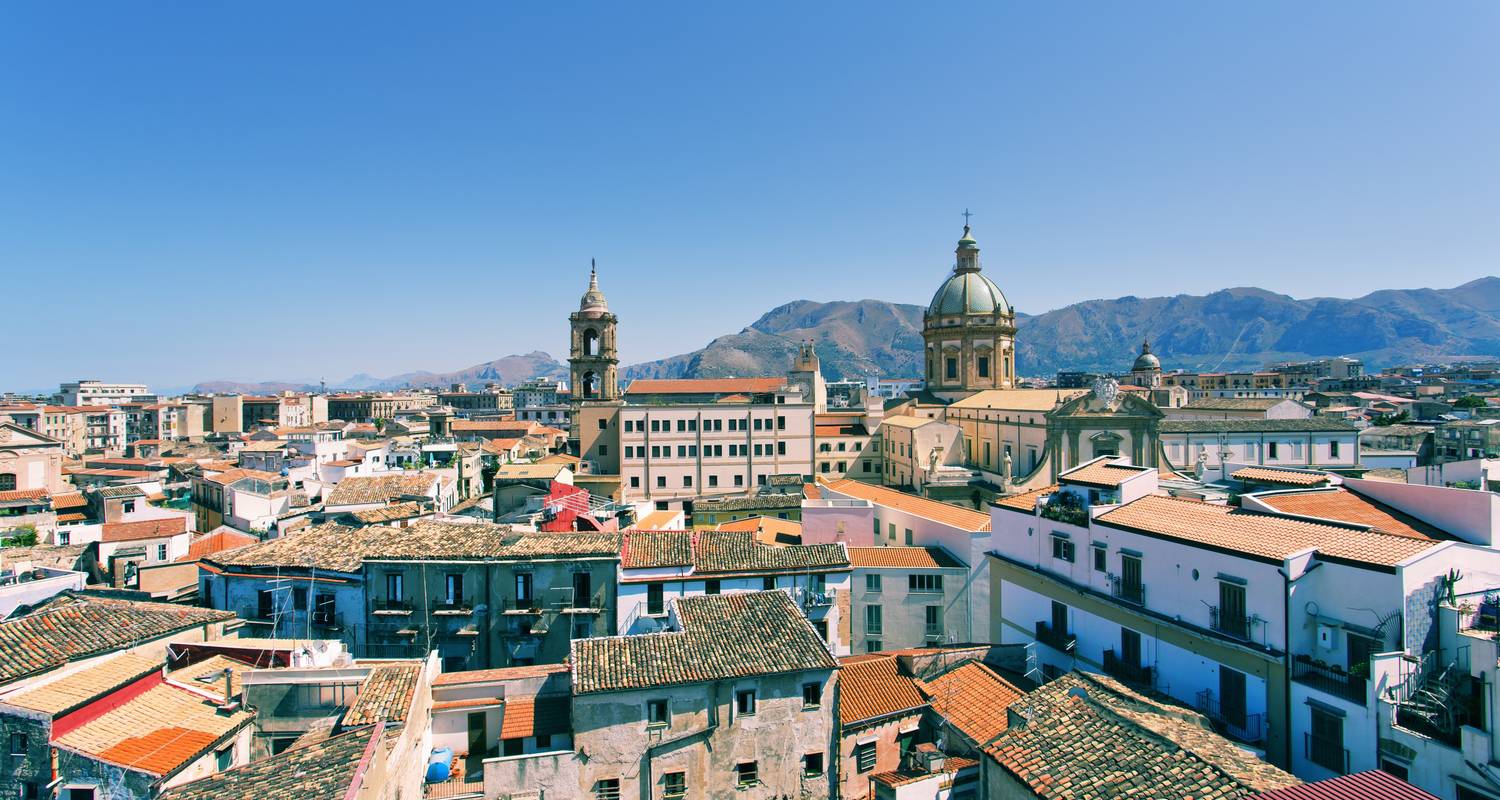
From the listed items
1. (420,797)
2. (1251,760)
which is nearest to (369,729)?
(420,797)

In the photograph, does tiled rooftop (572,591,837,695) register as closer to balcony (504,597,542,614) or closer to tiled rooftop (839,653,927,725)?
tiled rooftop (839,653,927,725)

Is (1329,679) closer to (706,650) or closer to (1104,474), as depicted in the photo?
(1104,474)

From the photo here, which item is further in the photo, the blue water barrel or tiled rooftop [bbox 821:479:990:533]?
tiled rooftop [bbox 821:479:990:533]

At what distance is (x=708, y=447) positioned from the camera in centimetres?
5919

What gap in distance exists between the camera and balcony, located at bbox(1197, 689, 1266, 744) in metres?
15.8

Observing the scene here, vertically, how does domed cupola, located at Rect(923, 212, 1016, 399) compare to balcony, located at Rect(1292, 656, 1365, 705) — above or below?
above

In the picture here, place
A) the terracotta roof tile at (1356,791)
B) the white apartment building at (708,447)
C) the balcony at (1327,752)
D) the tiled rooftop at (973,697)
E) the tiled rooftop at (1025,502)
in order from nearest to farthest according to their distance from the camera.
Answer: the terracotta roof tile at (1356,791) → the balcony at (1327,752) → the tiled rooftop at (973,697) → the tiled rooftop at (1025,502) → the white apartment building at (708,447)

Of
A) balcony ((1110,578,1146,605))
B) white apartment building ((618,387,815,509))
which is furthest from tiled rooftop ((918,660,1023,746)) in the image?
white apartment building ((618,387,815,509))

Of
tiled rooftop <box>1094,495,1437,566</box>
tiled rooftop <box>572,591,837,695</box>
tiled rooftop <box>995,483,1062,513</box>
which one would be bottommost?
tiled rooftop <box>572,591,837,695</box>

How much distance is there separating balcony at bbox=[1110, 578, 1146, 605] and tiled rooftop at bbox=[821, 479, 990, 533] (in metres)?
9.79

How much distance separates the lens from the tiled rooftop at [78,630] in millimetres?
14523

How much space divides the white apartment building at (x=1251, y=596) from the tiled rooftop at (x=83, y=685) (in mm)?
21537

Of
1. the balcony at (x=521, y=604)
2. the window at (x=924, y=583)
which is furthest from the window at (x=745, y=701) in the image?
the window at (x=924, y=583)

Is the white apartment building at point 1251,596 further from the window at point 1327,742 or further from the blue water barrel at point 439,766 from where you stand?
the blue water barrel at point 439,766
